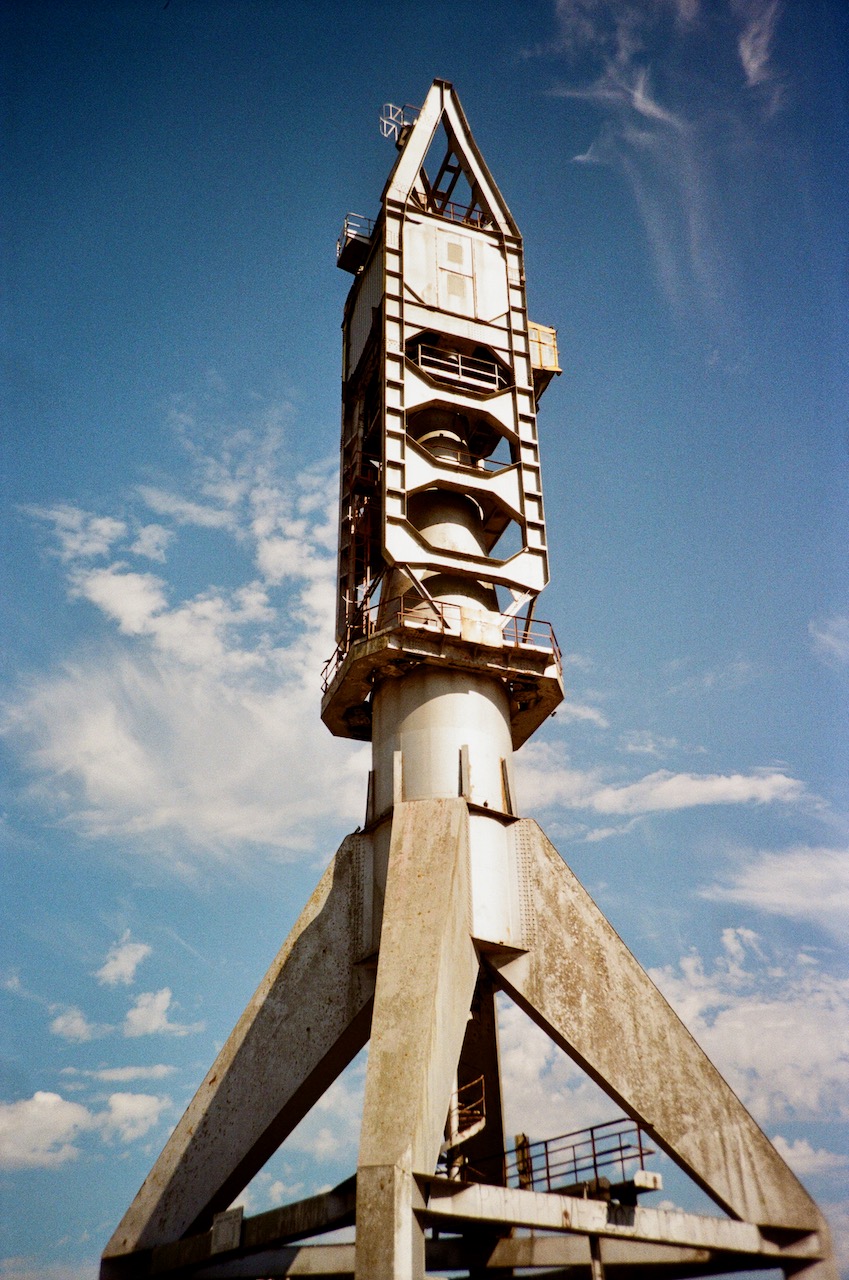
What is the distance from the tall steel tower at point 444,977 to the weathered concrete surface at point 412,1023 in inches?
1.6

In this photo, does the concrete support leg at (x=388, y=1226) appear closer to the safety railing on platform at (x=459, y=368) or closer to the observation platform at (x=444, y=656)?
the observation platform at (x=444, y=656)

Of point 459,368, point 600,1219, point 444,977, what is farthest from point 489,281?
point 600,1219

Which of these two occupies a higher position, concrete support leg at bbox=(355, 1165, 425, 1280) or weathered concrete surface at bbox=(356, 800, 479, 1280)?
weathered concrete surface at bbox=(356, 800, 479, 1280)

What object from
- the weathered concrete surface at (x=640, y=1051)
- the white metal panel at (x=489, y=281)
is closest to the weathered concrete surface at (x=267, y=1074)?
the weathered concrete surface at (x=640, y=1051)

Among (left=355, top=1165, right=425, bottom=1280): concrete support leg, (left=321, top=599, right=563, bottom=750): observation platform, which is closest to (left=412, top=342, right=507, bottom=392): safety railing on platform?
(left=321, top=599, right=563, bottom=750): observation platform

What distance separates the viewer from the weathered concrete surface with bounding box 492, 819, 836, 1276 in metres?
18.6

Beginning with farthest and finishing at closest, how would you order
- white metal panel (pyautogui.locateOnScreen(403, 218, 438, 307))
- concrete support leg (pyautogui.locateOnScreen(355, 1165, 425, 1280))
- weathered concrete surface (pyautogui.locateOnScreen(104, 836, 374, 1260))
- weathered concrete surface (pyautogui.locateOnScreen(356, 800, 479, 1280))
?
white metal panel (pyautogui.locateOnScreen(403, 218, 438, 307)), weathered concrete surface (pyautogui.locateOnScreen(104, 836, 374, 1260)), weathered concrete surface (pyautogui.locateOnScreen(356, 800, 479, 1280)), concrete support leg (pyautogui.locateOnScreen(355, 1165, 425, 1280))

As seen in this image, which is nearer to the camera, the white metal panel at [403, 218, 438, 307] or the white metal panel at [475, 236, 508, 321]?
the white metal panel at [403, 218, 438, 307]

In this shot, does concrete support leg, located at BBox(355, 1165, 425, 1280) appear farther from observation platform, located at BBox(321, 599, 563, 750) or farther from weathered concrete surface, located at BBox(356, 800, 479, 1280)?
observation platform, located at BBox(321, 599, 563, 750)

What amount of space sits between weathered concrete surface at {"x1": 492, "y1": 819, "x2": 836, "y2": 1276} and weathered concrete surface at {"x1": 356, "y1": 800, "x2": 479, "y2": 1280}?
165 cm

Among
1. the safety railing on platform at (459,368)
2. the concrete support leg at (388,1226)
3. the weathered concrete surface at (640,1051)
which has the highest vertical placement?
the safety railing on platform at (459,368)

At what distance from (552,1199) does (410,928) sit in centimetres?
486

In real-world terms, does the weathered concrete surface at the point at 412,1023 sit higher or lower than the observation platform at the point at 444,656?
A: lower

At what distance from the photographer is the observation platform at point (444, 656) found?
74.2 feet
